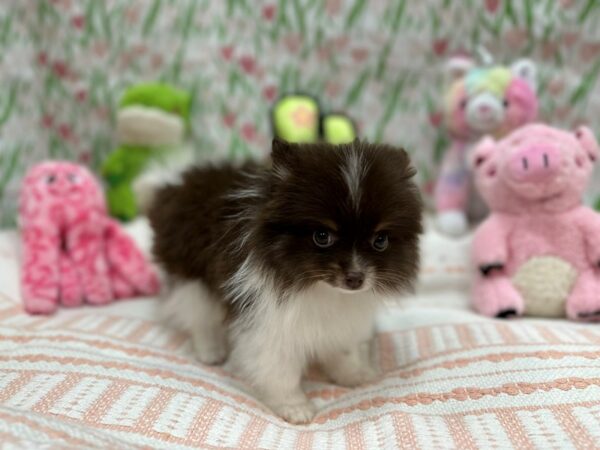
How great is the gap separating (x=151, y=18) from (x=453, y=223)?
232 centimetres

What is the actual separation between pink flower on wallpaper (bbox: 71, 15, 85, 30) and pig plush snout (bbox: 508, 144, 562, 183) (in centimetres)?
279

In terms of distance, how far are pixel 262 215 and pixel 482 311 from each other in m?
1.34

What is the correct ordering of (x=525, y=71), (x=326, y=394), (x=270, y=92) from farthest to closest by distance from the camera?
1. (x=270, y=92)
2. (x=525, y=71)
3. (x=326, y=394)

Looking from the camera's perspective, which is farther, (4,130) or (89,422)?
(4,130)

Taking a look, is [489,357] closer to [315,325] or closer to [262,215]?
[315,325]

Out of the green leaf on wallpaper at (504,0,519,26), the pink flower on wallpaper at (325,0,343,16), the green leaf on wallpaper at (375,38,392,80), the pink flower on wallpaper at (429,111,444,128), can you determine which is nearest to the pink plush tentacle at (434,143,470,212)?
the pink flower on wallpaper at (429,111,444,128)

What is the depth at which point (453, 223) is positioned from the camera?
313 centimetres

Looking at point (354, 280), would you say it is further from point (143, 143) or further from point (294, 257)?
point (143, 143)

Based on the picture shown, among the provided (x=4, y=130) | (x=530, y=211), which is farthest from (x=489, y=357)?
(x=4, y=130)

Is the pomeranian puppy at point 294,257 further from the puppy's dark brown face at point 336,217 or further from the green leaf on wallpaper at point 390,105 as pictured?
the green leaf on wallpaper at point 390,105

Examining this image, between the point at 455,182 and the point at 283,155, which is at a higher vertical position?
the point at 283,155

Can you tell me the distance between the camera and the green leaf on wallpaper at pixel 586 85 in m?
3.18

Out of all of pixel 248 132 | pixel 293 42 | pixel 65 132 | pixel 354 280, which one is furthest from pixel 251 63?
pixel 354 280

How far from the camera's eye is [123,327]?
2.44 metres
